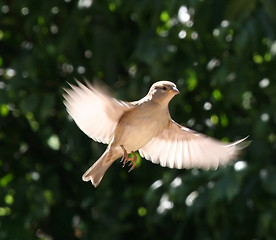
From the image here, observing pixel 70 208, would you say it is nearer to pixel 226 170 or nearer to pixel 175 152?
pixel 226 170

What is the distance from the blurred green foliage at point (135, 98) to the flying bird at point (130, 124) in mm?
1205

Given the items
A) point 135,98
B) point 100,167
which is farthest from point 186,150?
point 135,98

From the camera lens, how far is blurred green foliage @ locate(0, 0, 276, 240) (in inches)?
177

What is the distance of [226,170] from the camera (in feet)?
14.4

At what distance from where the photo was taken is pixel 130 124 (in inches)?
103

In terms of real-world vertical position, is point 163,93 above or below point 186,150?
above

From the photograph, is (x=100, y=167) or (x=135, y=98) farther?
(x=135, y=98)

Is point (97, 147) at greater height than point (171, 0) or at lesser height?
lesser

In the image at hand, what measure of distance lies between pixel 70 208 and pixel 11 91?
43.0 inches

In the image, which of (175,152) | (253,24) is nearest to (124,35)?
(253,24)

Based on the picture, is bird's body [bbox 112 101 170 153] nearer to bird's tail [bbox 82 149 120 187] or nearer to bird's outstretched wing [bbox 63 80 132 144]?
bird's outstretched wing [bbox 63 80 132 144]

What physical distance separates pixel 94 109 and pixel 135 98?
2.12m

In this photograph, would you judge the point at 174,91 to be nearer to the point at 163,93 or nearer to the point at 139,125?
the point at 163,93

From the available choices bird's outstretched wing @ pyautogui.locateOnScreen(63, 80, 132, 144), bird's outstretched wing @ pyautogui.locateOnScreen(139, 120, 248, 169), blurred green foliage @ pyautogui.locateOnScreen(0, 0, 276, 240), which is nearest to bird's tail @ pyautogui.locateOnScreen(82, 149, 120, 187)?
bird's outstretched wing @ pyautogui.locateOnScreen(63, 80, 132, 144)
